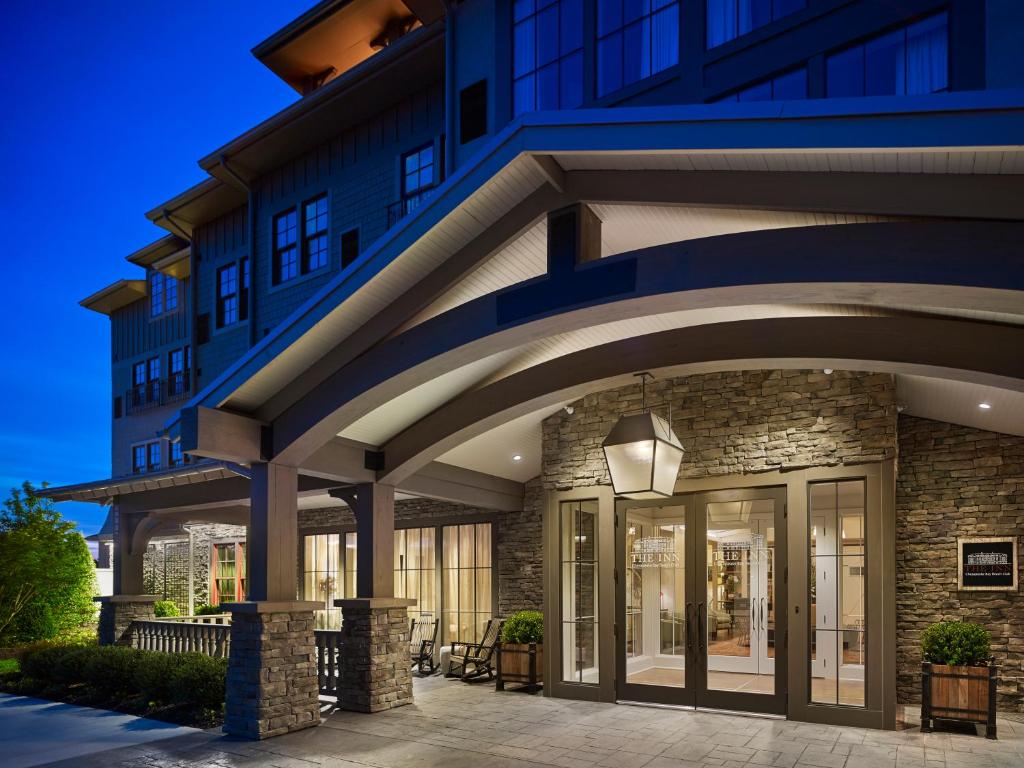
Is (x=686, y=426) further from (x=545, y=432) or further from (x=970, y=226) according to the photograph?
(x=970, y=226)

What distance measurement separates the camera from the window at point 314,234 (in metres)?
13.2

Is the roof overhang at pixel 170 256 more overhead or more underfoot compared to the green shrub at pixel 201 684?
more overhead

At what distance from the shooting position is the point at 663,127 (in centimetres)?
534

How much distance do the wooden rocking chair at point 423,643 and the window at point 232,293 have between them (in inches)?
248

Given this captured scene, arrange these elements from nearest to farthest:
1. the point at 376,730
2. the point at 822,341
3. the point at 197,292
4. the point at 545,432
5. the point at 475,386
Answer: the point at 822,341
the point at 376,730
the point at 475,386
the point at 545,432
the point at 197,292

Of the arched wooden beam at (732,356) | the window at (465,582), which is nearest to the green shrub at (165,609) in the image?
the window at (465,582)

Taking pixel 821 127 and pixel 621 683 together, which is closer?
pixel 821 127

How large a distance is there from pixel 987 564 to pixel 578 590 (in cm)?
484

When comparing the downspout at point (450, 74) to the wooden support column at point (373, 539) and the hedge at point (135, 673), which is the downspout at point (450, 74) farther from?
the hedge at point (135, 673)

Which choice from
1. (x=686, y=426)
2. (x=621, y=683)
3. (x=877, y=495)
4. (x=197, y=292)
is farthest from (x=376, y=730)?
(x=197, y=292)

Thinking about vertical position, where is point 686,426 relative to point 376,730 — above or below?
above

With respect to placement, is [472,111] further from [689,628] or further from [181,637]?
[181,637]

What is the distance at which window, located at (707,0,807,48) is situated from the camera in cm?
827

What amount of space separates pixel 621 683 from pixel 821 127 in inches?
295
